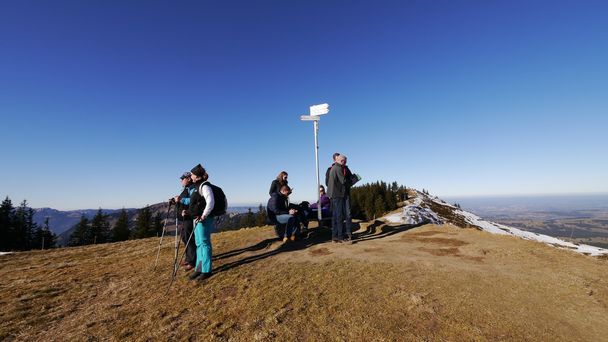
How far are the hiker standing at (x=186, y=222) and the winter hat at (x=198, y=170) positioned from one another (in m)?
0.69

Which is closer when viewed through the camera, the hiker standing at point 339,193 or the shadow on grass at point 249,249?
the shadow on grass at point 249,249

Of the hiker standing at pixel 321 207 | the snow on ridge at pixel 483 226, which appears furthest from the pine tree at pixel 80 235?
the hiker standing at pixel 321 207

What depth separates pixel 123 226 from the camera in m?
57.9

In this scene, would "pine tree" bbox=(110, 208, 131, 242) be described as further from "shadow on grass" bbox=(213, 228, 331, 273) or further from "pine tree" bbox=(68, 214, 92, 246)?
"shadow on grass" bbox=(213, 228, 331, 273)

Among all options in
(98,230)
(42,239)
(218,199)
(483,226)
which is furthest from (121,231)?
(483,226)

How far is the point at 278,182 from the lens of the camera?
449 inches

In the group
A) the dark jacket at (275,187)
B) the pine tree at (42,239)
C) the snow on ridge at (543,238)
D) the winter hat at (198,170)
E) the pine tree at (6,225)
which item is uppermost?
the winter hat at (198,170)

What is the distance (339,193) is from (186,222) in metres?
5.44

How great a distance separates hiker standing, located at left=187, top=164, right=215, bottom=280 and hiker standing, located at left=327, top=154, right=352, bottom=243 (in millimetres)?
4674

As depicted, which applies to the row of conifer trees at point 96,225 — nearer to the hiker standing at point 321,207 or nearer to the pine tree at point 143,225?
the pine tree at point 143,225

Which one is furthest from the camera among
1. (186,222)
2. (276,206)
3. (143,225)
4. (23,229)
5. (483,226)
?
(483,226)

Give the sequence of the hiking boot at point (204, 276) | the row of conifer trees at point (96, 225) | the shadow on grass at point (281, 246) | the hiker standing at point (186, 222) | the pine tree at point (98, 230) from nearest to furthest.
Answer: the hiking boot at point (204, 276), the hiker standing at point (186, 222), the shadow on grass at point (281, 246), the row of conifer trees at point (96, 225), the pine tree at point (98, 230)

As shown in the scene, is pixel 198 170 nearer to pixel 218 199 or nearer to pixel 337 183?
pixel 218 199

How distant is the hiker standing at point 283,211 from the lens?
35.4ft
